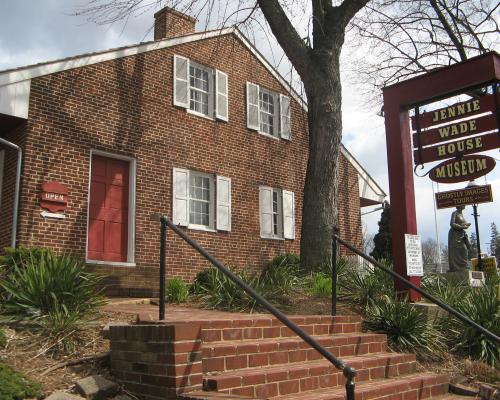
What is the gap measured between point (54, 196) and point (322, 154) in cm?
508

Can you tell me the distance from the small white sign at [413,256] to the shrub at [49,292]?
4478 mm

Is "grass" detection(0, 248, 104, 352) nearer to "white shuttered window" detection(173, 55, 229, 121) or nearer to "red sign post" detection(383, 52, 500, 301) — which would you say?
"red sign post" detection(383, 52, 500, 301)

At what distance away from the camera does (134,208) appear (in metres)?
12.1

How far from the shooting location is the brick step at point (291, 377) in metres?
4.41

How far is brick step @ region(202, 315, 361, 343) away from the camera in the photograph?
497 cm

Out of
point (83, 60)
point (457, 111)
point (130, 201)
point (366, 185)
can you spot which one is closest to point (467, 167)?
point (457, 111)

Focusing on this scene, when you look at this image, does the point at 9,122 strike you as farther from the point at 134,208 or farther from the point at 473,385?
the point at 473,385

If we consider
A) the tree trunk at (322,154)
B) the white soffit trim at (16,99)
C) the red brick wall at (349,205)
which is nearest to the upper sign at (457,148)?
the tree trunk at (322,154)

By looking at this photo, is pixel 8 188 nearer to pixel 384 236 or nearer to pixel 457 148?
pixel 457 148

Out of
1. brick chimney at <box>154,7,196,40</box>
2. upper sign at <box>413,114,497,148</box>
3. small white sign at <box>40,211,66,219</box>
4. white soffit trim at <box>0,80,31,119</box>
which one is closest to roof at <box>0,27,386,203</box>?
white soffit trim at <box>0,80,31,119</box>

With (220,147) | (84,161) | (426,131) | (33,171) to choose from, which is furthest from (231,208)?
(426,131)

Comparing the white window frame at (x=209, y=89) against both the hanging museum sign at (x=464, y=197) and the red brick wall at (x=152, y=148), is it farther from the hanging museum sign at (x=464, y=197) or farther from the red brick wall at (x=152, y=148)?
the hanging museum sign at (x=464, y=197)

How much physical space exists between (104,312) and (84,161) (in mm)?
5514

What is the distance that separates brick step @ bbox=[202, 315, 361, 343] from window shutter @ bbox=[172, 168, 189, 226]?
6531mm
